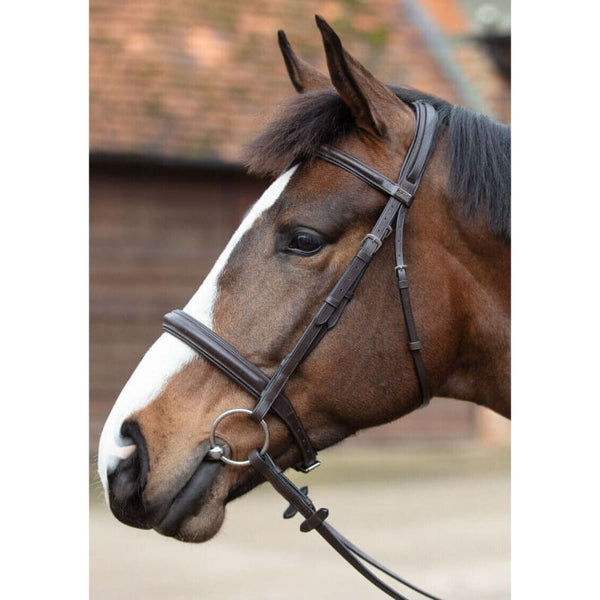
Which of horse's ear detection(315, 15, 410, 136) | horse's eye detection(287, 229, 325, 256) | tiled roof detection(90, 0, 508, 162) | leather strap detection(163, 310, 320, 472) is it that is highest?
tiled roof detection(90, 0, 508, 162)

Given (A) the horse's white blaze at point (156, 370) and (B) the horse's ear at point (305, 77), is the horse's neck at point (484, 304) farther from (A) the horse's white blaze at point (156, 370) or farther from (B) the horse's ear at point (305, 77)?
(B) the horse's ear at point (305, 77)

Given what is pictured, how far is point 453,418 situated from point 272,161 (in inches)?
347

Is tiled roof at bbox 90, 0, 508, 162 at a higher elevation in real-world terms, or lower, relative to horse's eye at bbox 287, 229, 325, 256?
higher

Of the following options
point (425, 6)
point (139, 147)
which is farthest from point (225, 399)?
point (425, 6)

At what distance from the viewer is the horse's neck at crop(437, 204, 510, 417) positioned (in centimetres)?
232

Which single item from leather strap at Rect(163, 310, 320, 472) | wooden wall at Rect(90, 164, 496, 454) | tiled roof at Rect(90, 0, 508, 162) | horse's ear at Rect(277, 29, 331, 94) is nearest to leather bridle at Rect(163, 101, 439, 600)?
leather strap at Rect(163, 310, 320, 472)

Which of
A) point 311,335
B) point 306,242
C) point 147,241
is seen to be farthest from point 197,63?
point 311,335

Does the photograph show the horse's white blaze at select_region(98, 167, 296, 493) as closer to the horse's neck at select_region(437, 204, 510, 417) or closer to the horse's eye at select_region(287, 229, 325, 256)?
the horse's eye at select_region(287, 229, 325, 256)

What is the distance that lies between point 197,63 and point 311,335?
7752 mm

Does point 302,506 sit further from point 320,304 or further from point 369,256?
point 369,256

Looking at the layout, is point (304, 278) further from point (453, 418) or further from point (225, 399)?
point (453, 418)

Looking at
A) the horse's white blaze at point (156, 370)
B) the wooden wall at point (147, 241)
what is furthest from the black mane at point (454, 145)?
the wooden wall at point (147, 241)

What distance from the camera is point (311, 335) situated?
7.23 feet
